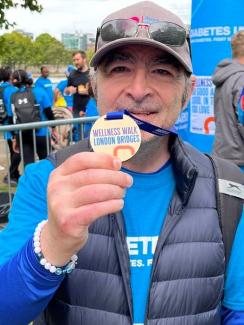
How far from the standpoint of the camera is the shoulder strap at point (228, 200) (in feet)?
4.73

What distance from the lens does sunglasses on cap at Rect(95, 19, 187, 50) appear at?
1400 mm

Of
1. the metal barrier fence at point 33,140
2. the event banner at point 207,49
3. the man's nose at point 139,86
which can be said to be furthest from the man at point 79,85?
the man's nose at point 139,86

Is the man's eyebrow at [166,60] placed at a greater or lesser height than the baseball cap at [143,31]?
lesser

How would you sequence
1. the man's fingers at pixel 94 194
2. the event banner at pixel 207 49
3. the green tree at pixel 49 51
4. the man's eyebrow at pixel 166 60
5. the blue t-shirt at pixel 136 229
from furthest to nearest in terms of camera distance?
the green tree at pixel 49 51 < the event banner at pixel 207 49 < the man's eyebrow at pixel 166 60 < the blue t-shirt at pixel 136 229 < the man's fingers at pixel 94 194

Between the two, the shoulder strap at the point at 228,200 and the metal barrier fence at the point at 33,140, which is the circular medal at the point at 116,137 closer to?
the shoulder strap at the point at 228,200

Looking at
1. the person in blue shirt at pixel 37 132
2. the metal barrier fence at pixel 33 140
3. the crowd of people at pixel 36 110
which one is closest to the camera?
the metal barrier fence at pixel 33 140

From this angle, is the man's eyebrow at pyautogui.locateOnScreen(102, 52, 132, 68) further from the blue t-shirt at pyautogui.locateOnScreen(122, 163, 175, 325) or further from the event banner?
the event banner

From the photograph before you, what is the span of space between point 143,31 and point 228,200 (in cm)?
59

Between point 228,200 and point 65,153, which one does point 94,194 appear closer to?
point 65,153

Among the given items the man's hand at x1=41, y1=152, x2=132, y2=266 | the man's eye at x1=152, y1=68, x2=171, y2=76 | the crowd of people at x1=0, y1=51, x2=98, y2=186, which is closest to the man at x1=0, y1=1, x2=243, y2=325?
the man's eye at x1=152, y1=68, x2=171, y2=76

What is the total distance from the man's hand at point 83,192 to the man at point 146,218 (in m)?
0.25

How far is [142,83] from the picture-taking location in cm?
141

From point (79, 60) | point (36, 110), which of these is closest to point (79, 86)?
point (79, 60)

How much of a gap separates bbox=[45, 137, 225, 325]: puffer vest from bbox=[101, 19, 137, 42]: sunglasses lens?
0.51 m
